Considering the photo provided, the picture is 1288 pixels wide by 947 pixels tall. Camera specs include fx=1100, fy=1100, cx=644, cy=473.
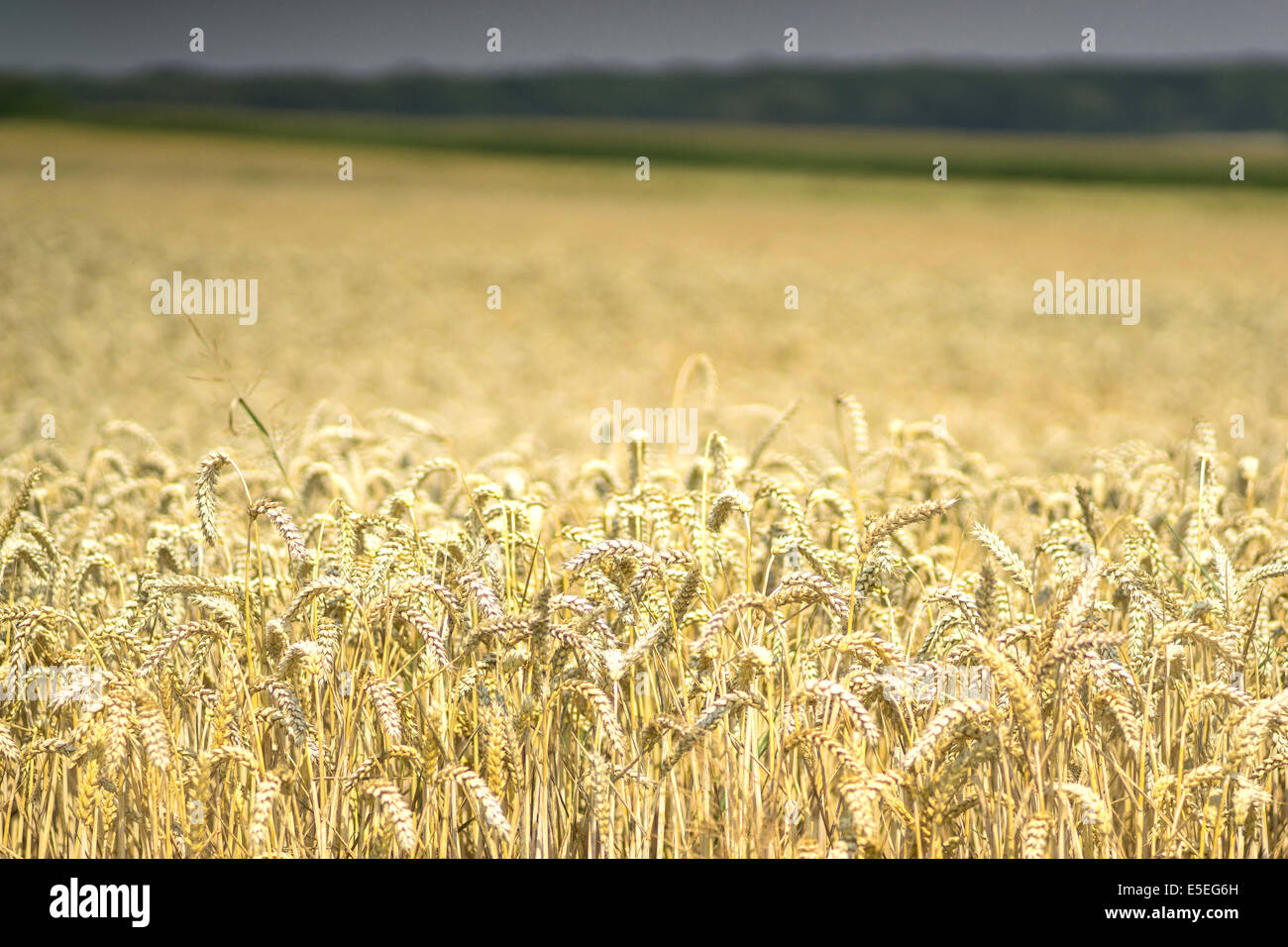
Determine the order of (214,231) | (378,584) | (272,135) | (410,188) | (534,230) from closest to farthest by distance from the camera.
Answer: (378,584) < (214,231) < (534,230) < (410,188) < (272,135)

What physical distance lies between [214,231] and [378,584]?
29161 mm

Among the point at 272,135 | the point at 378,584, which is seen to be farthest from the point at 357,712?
the point at 272,135

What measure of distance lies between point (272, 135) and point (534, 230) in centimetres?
6349

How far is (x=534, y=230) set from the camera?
36406 millimetres

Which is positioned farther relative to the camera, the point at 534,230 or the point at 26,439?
the point at 534,230
